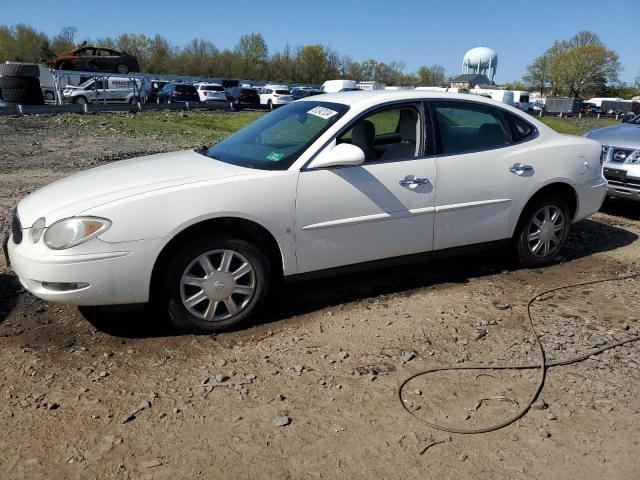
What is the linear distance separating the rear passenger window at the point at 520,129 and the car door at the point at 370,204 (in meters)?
0.98

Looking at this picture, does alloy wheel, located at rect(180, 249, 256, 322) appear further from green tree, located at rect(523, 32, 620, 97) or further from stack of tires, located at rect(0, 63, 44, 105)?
green tree, located at rect(523, 32, 620, 97)

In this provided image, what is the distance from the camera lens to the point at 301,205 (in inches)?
147

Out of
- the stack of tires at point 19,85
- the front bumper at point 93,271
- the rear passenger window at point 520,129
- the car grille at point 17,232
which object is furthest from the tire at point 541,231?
the stack of tires at point 19,85

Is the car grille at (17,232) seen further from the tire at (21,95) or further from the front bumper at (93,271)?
the tire at (21,95)

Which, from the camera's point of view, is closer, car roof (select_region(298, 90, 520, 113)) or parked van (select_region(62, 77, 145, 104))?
car roof (select_region(298, 90, 520, 113))

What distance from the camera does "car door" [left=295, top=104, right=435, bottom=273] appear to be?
3.80 meters

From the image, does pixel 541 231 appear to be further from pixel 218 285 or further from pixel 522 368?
pixel 218 285

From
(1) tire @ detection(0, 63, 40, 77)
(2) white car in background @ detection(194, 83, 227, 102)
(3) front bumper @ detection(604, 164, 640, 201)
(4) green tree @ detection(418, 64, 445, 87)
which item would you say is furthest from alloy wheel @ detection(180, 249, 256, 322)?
(4) green tree @ detection(418, 64, 445, 87)

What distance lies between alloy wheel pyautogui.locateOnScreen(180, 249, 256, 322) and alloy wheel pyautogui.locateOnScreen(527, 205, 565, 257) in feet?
8.86

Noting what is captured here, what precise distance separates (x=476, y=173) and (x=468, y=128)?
1.39 ft

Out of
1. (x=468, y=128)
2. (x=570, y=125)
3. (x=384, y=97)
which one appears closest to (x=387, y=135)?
(x=384, y=97)

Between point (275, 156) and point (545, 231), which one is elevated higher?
point (275, 156)

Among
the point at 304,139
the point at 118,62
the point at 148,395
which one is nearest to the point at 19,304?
the point at 148,395

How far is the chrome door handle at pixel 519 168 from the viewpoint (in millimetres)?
4602
